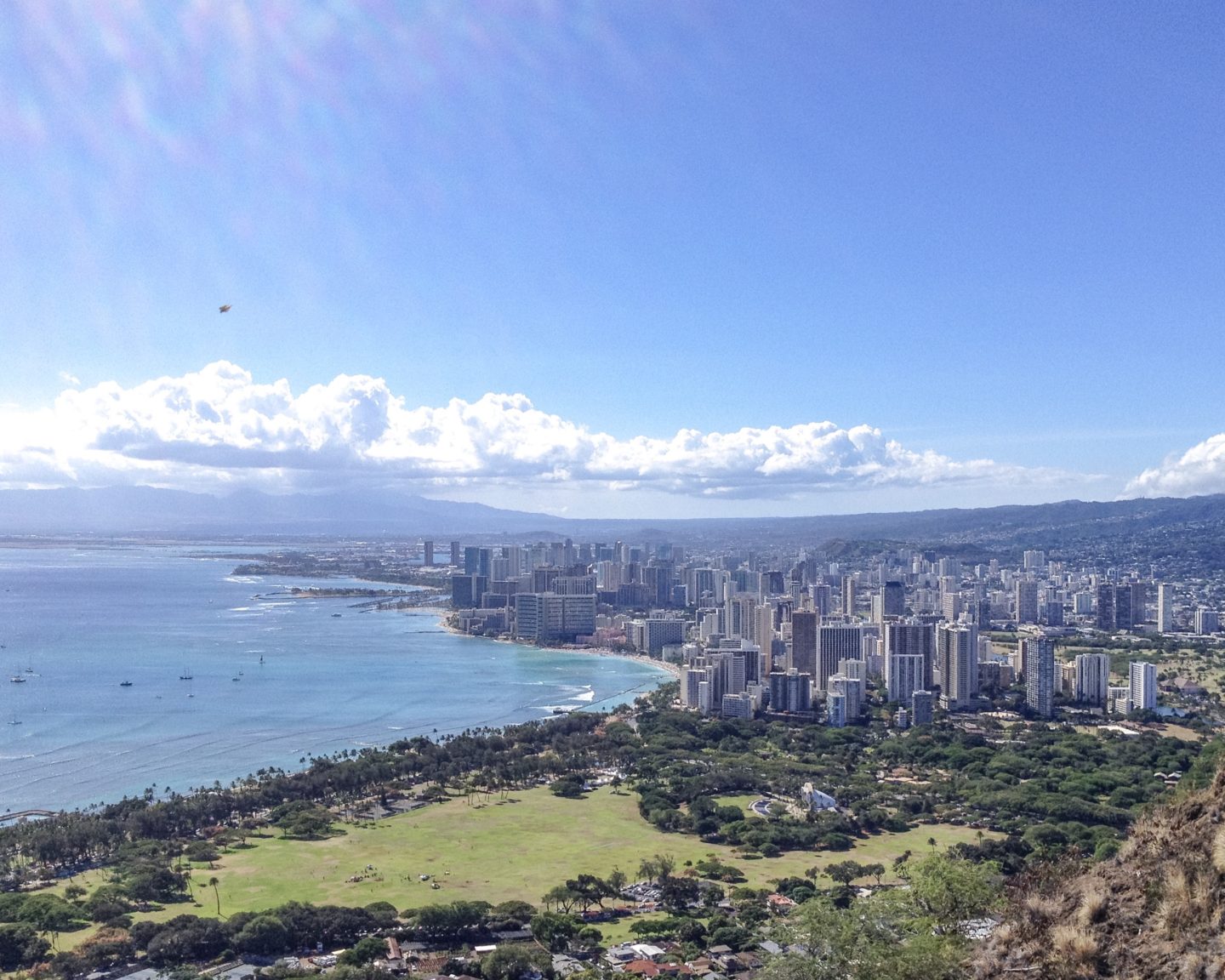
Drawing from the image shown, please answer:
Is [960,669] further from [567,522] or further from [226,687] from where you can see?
[567,522]

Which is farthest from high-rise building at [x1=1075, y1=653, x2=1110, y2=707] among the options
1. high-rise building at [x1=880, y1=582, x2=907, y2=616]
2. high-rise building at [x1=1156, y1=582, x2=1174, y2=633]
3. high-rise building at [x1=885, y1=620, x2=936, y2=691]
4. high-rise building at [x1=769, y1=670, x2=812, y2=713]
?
high-rise building at [x1=1156, y1=582, x2=1174, y2=633]

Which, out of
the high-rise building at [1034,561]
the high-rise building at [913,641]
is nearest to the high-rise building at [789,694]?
the high-rise building at [913,641]

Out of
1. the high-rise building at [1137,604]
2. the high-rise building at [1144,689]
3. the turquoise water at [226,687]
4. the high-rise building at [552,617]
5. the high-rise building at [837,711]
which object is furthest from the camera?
the high-rise building at [1137,604]

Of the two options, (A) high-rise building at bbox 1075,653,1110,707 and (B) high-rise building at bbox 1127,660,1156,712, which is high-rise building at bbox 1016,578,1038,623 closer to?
(A) high-rise building at bbox 1075,653,1110,707

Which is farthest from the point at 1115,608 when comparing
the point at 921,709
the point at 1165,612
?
the point at 921,709

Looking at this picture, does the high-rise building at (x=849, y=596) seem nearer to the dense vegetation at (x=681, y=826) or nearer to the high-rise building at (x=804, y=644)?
the high-rise building at (x=804, y=644)

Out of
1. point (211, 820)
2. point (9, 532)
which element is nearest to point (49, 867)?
point (211, 820)
